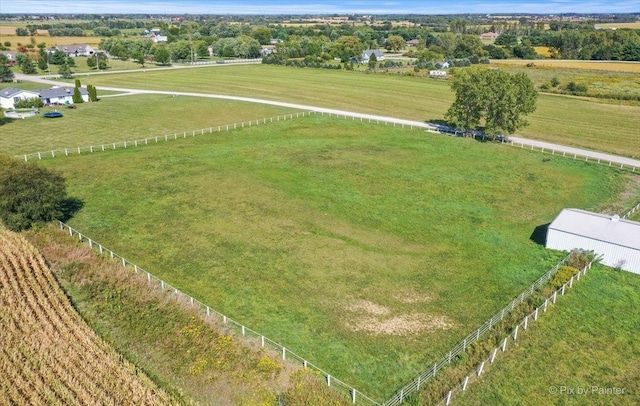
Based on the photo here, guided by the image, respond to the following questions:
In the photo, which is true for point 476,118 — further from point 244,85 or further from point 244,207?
point 244,85

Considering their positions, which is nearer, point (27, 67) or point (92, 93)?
point (92, 93)

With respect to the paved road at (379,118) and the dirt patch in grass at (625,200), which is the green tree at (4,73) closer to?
the paved road at (379,118)

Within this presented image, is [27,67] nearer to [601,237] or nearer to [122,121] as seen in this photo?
[122,121]

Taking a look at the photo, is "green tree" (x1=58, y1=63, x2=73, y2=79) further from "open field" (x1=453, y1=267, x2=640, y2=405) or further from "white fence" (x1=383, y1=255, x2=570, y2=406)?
"open field" (x1=453, y1=267, x2=640, y2=405)

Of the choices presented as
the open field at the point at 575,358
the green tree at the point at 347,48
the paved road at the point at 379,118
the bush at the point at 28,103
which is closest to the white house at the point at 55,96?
the bush at the point at 28,103

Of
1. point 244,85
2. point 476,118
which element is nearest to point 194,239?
point 476,118

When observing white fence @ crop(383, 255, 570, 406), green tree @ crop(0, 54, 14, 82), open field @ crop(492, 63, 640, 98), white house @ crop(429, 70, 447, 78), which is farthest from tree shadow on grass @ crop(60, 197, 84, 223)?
white house @ crop(429, 70, 447, 78)

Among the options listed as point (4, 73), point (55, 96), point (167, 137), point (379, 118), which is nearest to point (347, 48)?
point (379, 118)
